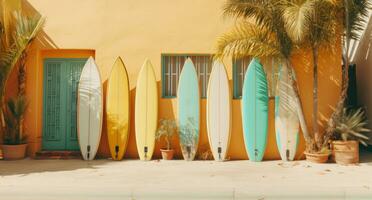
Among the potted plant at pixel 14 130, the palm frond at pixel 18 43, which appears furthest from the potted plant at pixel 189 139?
the palm frond at pixel 18 43

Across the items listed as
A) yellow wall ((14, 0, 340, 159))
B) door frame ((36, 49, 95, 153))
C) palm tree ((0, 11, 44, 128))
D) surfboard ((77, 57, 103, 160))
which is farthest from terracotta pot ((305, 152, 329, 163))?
palm tree ((0, 11, 44, 128))

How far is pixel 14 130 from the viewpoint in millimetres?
7516

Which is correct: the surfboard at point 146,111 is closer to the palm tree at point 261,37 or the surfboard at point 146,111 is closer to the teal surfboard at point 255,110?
the palm tree at point 261,37

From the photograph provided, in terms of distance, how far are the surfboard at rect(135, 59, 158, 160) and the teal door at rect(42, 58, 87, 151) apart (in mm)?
1589

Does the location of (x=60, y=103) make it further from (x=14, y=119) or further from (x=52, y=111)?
(x=14, y=119)

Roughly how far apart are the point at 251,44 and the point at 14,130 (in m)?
5.53

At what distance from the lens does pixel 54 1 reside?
795 centimetres

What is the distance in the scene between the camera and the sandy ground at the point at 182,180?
479 centimetres

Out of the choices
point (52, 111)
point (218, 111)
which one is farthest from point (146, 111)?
point (52, 111)

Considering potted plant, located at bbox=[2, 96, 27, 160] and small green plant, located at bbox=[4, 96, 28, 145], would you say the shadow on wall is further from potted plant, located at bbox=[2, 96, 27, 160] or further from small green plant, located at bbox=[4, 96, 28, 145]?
small green plant, located at bbox=[4, 96, 28, 145]

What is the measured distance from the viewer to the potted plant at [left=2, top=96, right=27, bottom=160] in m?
7.41

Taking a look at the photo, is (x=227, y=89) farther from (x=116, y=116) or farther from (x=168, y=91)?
(x=116, y=116)

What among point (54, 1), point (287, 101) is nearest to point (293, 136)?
point (287, 101)

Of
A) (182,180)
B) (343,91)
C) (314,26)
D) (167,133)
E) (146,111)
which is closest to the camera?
(182,180)
